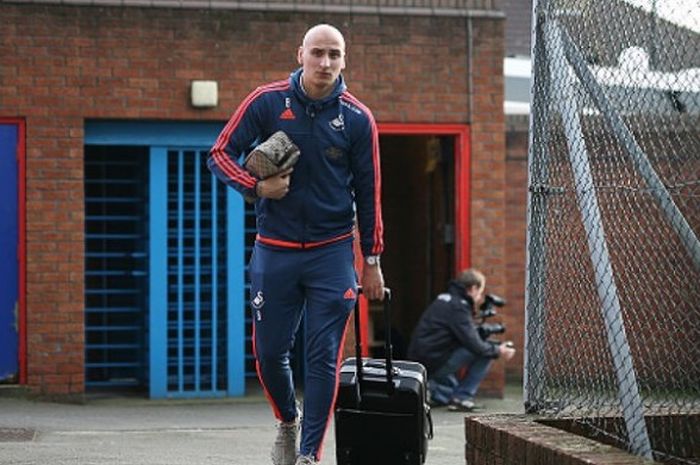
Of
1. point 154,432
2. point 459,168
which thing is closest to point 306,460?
point 154,432

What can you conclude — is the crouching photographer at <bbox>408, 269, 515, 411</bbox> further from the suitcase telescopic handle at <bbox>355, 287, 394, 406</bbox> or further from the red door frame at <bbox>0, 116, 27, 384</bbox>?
the suitcase telescopic handle at <bbox>355, 287, 394, 406</bbox>

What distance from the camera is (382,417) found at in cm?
773

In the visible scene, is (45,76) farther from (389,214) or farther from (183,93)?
(389,214)

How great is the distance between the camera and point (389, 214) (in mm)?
19547

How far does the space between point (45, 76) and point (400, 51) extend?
3146 mm

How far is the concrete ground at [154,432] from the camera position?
9391 millimetres

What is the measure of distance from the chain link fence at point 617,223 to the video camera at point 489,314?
7.00 m

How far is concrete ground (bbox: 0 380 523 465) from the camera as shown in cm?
939

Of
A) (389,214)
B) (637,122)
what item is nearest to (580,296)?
(637,122)

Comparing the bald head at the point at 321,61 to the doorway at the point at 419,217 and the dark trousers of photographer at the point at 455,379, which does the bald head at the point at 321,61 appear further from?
the doorway at the point at 419,217

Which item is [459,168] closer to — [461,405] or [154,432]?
[461,405]

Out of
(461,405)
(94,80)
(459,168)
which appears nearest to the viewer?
(461,405)

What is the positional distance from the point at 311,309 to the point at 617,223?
141cm

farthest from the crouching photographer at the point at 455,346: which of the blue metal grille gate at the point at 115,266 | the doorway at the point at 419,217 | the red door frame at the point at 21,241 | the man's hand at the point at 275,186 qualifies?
the man's hand at the point at 275,186
